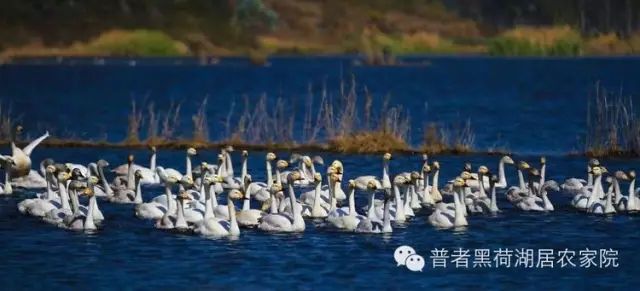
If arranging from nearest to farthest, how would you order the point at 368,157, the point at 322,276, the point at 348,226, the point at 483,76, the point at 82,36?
the point at 322,276 < the point at 348,226 < the point at 368,157 < the point at 483,76 < the point at 82,36

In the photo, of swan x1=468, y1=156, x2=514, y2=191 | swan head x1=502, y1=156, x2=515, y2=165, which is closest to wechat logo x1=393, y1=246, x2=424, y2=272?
swan x1=468, y1=156, x2=514, y2=191

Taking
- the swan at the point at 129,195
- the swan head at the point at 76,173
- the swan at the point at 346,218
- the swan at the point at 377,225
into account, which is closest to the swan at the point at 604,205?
the swan at the point at 346,218

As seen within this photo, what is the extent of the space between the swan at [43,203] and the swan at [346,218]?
16.5ft

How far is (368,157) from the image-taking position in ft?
146

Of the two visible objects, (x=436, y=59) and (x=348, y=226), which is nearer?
(x=348, y=226)

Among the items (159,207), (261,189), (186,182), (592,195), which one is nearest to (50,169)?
(159,207)

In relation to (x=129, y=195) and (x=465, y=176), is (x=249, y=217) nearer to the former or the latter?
(x=465, y=176)

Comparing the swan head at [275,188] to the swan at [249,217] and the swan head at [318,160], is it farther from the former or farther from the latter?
the swan head at [318,160]

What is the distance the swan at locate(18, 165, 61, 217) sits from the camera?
34.8 meters

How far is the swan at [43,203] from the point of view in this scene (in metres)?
34.8

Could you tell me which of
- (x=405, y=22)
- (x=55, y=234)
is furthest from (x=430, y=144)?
(x=405, y=22)

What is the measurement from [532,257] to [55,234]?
788cm

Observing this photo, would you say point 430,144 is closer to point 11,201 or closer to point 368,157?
point 368,157

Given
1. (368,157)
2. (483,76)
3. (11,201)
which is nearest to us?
(11,201)
